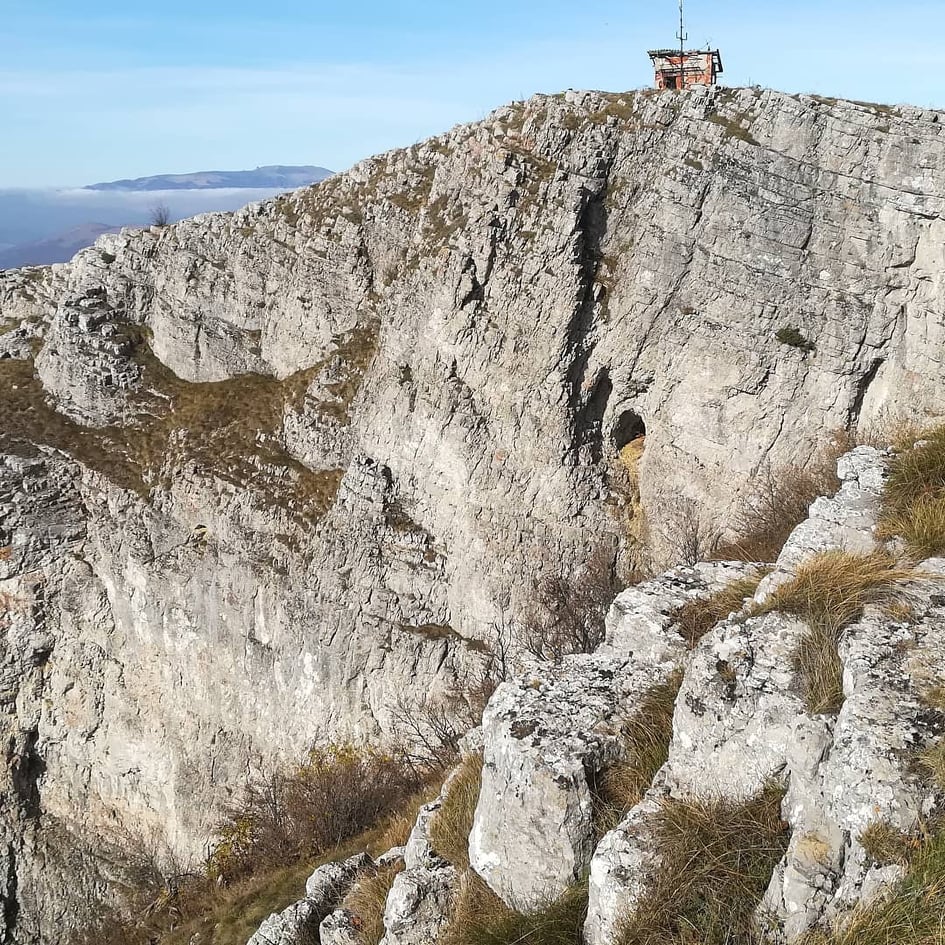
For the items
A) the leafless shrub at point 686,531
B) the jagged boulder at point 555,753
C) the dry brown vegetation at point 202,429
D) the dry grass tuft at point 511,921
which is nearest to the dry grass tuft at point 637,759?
the jagged boulder at point 555,753

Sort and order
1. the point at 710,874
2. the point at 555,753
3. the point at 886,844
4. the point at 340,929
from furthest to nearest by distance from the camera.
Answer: the point at 340,929 → the point at 555,753 → the point at 710,874 → the point at 886,844

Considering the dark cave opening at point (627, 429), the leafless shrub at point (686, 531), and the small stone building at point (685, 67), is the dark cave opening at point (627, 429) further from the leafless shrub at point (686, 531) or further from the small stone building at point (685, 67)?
the small stone building at point (685, 67)

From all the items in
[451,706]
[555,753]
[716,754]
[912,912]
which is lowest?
[451,706]

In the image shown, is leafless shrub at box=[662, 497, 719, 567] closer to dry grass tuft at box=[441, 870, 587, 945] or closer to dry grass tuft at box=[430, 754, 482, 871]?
dry grass tuft at box=[430, 754, 482, 871]

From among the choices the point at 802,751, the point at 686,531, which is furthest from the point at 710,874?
the point at 686,531

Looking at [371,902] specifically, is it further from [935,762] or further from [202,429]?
[202,429]

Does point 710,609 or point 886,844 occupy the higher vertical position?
point 710,609

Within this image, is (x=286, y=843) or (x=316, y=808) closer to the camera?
(x=286, y=843)

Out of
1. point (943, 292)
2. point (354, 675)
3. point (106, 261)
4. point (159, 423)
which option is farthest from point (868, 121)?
point (106, 261)
